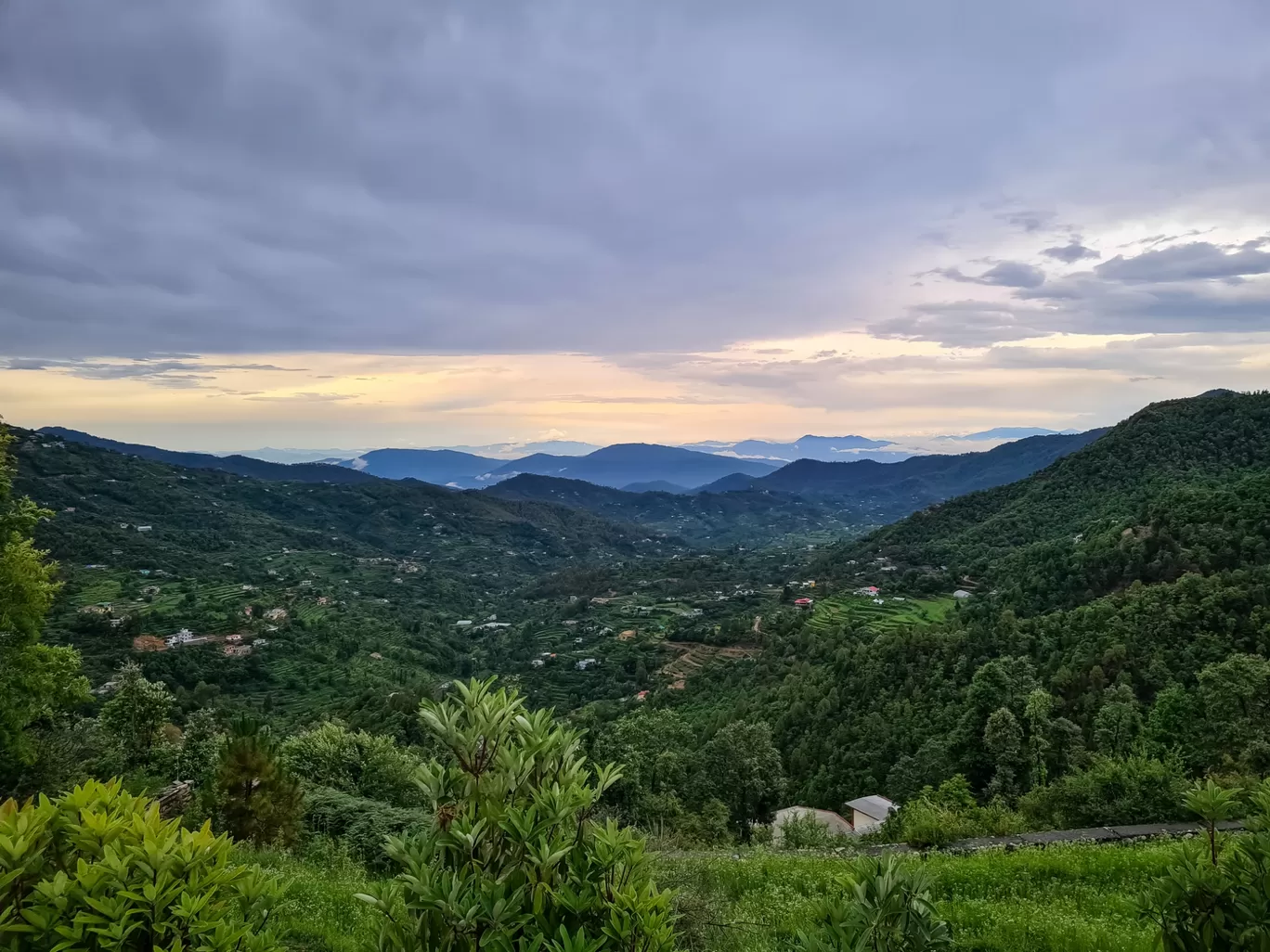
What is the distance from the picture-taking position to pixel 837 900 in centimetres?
329

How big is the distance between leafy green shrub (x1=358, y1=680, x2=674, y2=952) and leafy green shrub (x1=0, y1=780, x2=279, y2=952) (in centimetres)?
73

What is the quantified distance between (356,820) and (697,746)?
2885cm

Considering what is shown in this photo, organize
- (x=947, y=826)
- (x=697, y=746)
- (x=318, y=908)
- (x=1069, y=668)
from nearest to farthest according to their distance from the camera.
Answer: (x=318, y=908) < (x=947, y=826) < (x=1069, y=668) < (x=697, y=746)

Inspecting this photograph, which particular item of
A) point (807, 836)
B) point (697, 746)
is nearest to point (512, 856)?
point (807, 836)

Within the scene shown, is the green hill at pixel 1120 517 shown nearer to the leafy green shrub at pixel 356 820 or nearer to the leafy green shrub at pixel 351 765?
the leafy green shrub at pixel 351 765

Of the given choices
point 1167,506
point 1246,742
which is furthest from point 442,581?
point 1246,742

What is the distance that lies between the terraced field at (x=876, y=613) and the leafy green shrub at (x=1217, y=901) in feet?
201

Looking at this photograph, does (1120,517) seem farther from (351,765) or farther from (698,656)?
(351,765)

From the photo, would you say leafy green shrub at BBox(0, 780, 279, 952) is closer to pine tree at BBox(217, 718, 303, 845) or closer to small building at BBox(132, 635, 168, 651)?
pine tree at BBox(217, 718, 303, 845)

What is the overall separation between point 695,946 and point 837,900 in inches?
165

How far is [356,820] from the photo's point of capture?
14.5 metres

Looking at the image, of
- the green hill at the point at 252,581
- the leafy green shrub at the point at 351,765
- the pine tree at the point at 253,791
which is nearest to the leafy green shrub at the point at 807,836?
the pine tree at the point at 253,791

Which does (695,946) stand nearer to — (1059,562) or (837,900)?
(837,900)

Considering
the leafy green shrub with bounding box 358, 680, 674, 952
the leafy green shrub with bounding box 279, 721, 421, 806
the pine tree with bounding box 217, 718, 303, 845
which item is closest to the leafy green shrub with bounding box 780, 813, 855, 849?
the pine tree with bounding box 217, 718, 303, 845
